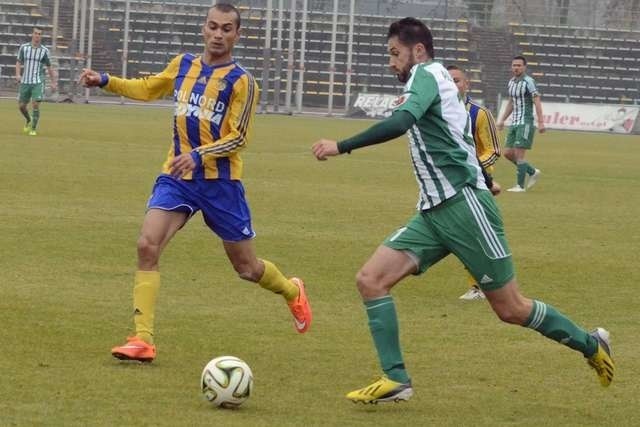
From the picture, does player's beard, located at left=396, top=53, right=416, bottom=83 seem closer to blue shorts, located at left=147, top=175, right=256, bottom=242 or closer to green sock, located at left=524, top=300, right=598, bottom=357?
green sock, located at left=524, top=300, right=598, bottom=357

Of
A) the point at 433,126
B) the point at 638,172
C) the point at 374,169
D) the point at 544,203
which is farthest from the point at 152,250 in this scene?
the point at 638,172

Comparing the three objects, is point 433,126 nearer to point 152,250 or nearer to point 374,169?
point 152,250

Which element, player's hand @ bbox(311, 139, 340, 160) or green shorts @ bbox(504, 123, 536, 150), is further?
green shorts @ bbox(504, 123, 536, 150)

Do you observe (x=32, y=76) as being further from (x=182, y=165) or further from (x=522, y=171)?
(x=182, y=165)

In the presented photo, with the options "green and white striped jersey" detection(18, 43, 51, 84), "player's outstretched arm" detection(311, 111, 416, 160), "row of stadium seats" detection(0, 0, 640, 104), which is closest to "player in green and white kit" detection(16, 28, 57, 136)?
"green and white striped jersey" detection(18, 43, 51, 84)

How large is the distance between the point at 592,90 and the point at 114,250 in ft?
156

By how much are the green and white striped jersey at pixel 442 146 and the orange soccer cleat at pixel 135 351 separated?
72.7 inches

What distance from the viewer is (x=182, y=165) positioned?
814 centimetres

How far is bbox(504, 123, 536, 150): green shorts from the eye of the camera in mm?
23000

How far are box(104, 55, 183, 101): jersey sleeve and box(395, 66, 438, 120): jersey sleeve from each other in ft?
7.16

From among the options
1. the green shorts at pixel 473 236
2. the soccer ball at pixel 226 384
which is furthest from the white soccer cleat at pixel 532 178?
the soccer ball at pixel 226 384

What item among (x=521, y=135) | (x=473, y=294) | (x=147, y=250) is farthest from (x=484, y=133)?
(x=521, y=135)

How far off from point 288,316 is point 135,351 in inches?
93.0

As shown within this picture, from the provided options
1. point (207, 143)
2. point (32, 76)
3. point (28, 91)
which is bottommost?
point (28, 91)
